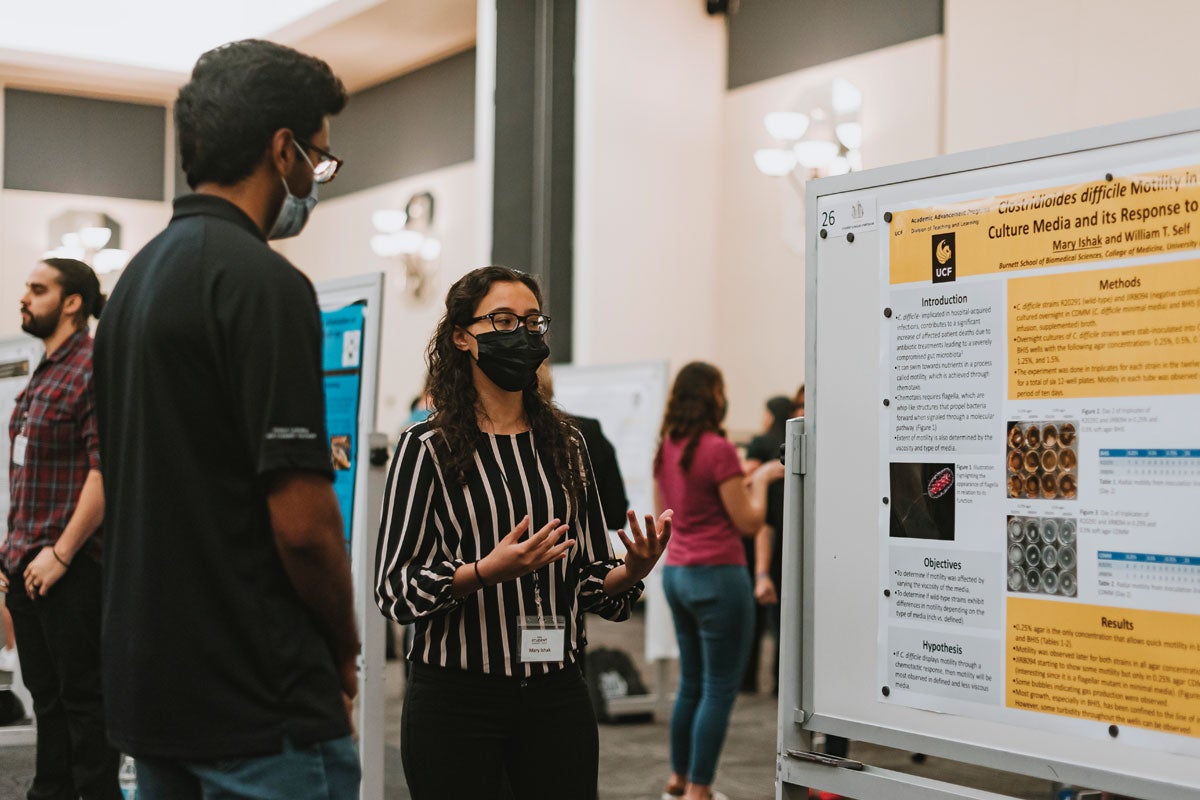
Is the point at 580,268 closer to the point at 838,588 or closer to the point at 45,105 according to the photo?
the point at 45,105

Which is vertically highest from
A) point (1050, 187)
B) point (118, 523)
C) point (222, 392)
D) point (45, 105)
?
point (45, 105)

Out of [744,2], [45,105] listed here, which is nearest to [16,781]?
[744,2]

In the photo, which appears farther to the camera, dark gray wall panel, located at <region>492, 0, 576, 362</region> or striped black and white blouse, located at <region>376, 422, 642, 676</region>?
dark gray wall panel, located at <region>492, 0, 576, 362</region>

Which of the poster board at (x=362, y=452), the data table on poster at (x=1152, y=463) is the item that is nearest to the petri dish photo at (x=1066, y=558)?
the data table on poster at (x=1152, y=463)

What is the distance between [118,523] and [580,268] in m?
7.04

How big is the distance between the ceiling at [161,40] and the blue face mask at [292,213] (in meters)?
8.81

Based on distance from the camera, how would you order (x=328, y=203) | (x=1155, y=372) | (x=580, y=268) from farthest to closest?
(x=328, y=203) < (x=580, y=268) < (x=1155, y=372)

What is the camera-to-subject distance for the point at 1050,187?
5.85ft

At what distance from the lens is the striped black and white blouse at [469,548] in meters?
2.06

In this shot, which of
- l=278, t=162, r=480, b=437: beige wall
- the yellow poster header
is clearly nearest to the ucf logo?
the yellow poster header

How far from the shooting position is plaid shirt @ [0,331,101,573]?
11.4 feet

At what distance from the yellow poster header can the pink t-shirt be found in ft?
7.15

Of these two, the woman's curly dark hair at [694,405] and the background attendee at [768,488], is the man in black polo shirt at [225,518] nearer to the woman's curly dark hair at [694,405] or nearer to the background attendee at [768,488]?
the woman's curly dark hair at [694,405]

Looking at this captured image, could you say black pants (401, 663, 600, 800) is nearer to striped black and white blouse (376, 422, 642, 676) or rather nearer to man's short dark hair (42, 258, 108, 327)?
striped black and white blouse (376, 422, 642, 676)
